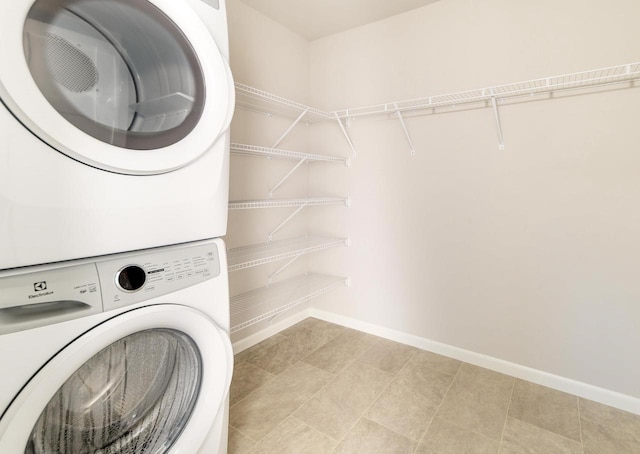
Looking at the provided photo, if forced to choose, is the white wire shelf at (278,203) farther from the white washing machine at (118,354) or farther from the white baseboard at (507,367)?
the white baseboard at (507,367)

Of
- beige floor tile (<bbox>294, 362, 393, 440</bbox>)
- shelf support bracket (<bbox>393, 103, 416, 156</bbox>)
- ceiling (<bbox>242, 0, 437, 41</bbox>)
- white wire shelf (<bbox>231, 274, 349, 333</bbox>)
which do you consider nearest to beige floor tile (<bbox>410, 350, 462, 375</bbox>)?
beige floor tile (<bbox>294, 362, 393, 440</bbox>)

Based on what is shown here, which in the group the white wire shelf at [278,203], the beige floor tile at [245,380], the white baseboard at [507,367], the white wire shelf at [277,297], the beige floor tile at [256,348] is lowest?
the beige floor tile at [245,380]

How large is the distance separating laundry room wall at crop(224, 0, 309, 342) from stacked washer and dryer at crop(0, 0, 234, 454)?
99cm

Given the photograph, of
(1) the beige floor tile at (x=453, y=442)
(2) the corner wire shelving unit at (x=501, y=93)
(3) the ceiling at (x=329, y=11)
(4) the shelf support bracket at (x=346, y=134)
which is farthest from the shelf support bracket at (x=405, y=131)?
(1) the beige floor tile at (x=453, y=442)

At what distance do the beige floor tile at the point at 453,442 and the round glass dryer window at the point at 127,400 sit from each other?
1024mm

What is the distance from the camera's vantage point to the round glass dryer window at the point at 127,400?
0.78 m

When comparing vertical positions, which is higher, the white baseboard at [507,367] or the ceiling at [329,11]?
the ceiling at [329,11]

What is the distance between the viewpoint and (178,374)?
99 centimetres

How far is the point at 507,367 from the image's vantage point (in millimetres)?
1856

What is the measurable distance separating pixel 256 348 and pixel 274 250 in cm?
70

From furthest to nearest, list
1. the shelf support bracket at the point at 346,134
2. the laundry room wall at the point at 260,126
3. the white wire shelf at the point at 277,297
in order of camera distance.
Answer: the shelf support bracket at the point at 346,134 → the laundry room wall at the point at 260,126 → the white wire shelf at the point at 277,297

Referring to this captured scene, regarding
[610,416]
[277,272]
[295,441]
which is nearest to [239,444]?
[295,441]

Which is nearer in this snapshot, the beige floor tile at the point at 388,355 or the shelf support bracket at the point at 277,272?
the beige floor tile at the point at 388,355

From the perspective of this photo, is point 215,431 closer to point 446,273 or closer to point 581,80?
point 446,273
